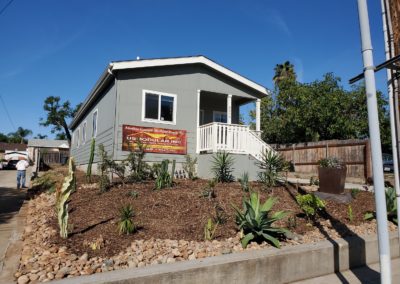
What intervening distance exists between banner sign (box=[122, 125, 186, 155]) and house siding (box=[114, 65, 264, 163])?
0.17 metres

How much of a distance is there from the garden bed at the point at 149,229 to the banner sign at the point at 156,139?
2.95 meters

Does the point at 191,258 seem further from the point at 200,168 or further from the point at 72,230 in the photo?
the point at 200,168

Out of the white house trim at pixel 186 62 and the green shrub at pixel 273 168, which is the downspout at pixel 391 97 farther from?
the white house trim at pixel 186 62

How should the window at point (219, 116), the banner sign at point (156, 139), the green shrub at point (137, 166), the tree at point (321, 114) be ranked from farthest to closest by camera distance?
the tree at point (321, 114) → the window at point (219, 116) → the banner sign at point (156, 139) → the green shrub at point (137, 166)

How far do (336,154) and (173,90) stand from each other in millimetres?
8686

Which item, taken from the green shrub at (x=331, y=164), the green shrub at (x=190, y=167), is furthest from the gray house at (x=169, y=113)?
the green shrub at (x=331, y=164)

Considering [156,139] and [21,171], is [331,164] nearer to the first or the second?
[156,139]

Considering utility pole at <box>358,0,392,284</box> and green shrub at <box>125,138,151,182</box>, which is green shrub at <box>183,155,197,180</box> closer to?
green shrub at <box>125,138,151,182</box>

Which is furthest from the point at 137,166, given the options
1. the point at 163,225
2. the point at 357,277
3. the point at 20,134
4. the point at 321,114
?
the point at 20,134

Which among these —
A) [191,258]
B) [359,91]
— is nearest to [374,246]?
[191,258]

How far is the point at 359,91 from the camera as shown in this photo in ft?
77.5

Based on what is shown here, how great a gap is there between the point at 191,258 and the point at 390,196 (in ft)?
16.8

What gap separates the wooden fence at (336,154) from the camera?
14.1m

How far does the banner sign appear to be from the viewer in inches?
452
